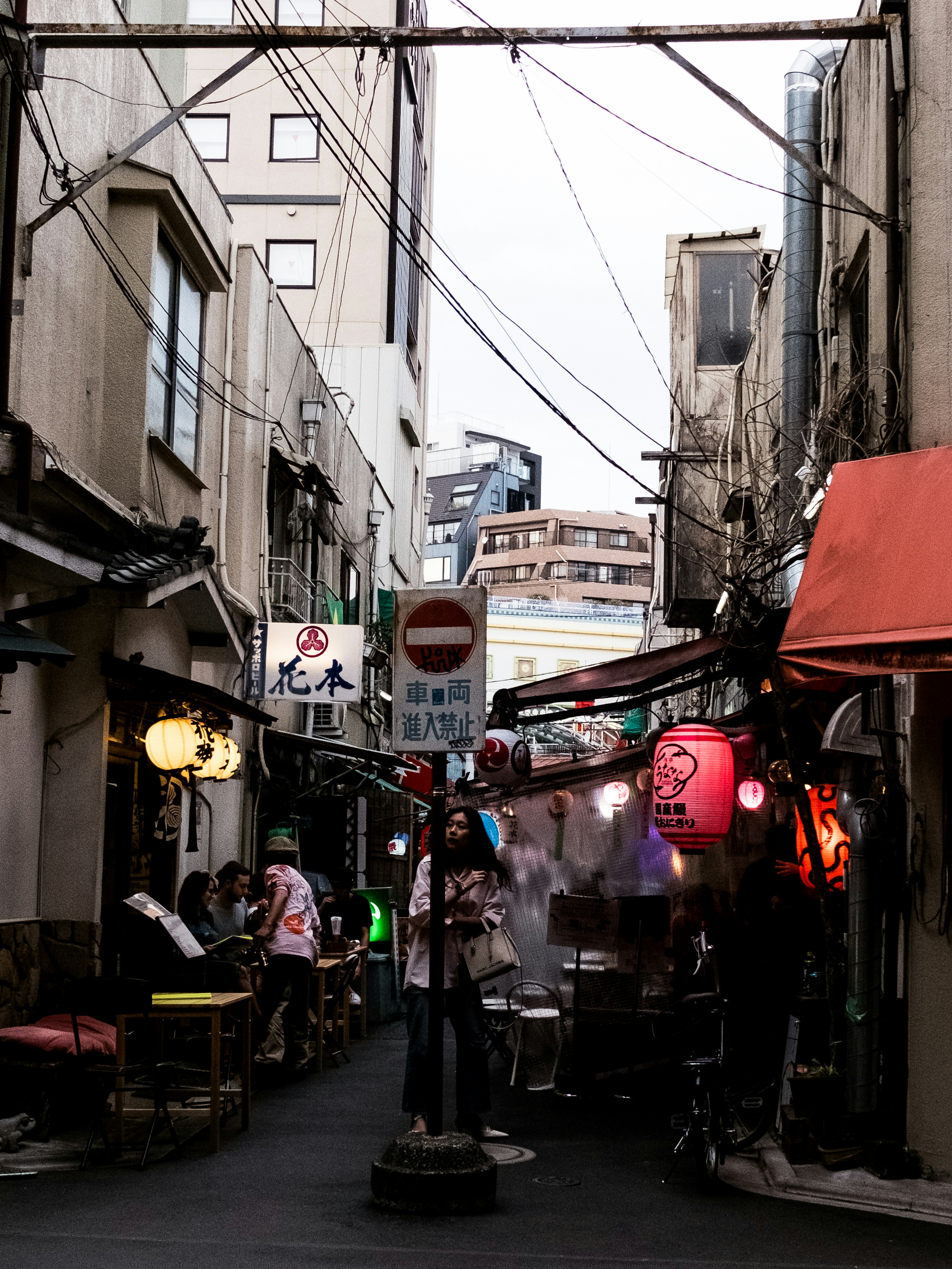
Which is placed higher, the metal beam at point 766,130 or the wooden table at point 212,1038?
the metal beam at point 766,130

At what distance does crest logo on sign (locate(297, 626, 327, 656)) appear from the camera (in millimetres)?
17359

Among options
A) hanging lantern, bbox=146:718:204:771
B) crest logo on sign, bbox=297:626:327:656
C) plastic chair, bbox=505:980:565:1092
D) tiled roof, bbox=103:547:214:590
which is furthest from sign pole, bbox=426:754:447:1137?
crest logo on sign, bbox=297:626:327:656

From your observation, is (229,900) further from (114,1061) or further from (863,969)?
(863,969)

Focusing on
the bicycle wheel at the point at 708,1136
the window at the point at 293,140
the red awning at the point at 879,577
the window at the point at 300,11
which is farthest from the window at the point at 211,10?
the bicycle wheel at the point at 708,1136

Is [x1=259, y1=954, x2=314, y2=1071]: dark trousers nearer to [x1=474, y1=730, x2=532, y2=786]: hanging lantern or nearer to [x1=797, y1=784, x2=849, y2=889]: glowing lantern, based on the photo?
[x1=474, y1=730, x2=532, y2=786]: hanging lantern

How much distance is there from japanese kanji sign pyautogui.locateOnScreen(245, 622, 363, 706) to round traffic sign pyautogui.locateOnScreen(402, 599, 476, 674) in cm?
811

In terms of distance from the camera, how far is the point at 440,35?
10500mm

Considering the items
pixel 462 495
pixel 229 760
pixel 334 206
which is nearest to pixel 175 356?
pixel 229 760

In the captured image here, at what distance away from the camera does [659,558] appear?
38000 mm

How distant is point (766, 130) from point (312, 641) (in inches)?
359

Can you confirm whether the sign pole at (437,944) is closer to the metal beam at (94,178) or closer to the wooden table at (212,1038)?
the wooden table at (212,1038)

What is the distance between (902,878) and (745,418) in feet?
24.5

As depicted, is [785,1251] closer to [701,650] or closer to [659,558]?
[701,650]

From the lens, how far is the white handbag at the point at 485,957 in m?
10.4
